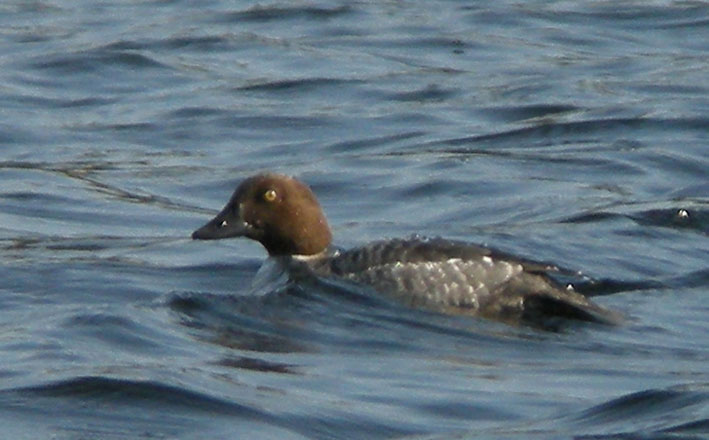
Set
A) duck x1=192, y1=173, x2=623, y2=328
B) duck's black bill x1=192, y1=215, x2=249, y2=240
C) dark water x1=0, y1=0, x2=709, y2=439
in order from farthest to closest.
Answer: duck's black bill x1=192, y1=215, x2=249, y2=240
duck x1=192, y1=173, x2=623, y2=328
dark water x1=0, y1=0, x2=709, y2=439

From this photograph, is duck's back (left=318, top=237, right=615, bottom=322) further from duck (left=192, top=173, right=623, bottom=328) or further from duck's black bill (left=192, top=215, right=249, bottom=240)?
duck's black bill (left=192, top=215, right=249, bottom=240)

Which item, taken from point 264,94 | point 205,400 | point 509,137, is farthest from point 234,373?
point 264,94

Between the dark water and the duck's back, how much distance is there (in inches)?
7.0

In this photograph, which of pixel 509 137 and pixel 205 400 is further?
pixel 509 137

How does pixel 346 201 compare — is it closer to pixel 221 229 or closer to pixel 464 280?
pixel 221 229

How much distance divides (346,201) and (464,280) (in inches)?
134

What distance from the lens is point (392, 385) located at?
28.5 feet

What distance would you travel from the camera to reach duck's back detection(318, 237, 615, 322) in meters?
10.3

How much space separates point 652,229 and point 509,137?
3399 mm

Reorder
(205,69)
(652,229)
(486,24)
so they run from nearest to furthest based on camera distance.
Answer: (652,229) → (205,69) → (486,24)

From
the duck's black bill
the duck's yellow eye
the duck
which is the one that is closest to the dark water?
the duck

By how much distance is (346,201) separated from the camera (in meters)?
13.7

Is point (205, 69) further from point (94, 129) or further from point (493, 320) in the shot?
point (493, 320)

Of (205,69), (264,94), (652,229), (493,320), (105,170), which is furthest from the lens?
(205,69)
